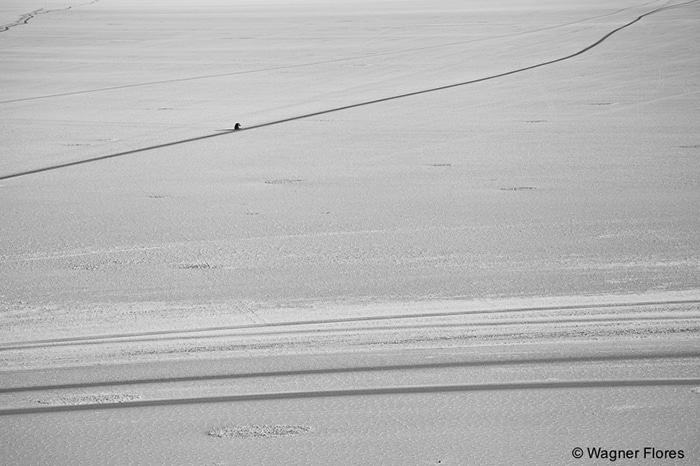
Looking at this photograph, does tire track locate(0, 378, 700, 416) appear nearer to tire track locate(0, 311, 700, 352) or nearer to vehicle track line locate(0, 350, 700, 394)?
vehicle track line locate(0, 350, 700, 394)

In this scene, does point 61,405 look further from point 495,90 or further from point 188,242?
point 495,90

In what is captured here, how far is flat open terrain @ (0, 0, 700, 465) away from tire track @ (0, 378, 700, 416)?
1cm

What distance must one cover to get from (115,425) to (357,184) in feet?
17.8

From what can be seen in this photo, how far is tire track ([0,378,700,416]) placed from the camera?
179 inches

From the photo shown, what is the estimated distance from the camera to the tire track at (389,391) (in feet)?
14.9

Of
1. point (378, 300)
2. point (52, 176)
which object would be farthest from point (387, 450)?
point (52, 176)

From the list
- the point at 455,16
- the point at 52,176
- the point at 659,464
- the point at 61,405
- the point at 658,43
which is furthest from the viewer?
the point at 455,16

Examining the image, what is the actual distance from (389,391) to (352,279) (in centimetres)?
190

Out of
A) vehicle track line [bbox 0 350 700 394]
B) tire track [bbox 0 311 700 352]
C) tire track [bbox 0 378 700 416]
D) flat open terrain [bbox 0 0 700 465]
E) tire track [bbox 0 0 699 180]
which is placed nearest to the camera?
flat open terrain [bbox 0 0 700 465]

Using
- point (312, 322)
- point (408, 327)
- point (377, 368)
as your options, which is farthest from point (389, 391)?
point (312, 322)

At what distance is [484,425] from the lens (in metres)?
4.28

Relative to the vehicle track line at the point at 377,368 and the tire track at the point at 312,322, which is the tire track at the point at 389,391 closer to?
the vehicle track line at the point at 377,368

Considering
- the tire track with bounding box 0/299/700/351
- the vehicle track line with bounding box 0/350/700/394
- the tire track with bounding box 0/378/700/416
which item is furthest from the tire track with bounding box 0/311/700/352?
the tire track with bounding box 0/378/700/416

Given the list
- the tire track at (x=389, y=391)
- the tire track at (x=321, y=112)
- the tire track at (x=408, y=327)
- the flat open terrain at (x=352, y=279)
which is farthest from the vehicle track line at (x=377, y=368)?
the tire track at (x=321, y=112)
